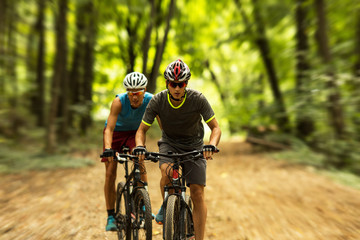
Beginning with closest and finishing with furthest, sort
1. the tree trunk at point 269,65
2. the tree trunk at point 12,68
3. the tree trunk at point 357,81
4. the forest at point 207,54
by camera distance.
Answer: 1. the tree trunk at point 357,81
2. the forest at point 207,54
3. the tree trunk at point 269,65
4. the tree trunk at point 12,68

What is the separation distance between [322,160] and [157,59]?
6.57 m

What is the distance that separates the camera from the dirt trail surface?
434 cm

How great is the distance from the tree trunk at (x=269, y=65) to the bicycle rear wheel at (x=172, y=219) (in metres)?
9.09

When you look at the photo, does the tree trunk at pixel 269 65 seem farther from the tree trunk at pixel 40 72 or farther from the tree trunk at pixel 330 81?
the tree trunk at pixel 40 72

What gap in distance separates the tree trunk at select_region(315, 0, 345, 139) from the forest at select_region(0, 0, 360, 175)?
29mm

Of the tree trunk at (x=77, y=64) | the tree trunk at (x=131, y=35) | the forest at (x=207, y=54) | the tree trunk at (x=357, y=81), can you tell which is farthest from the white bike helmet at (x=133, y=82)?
the tree trunk at (x=131, y=35)

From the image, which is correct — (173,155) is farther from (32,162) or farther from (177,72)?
(32,162)

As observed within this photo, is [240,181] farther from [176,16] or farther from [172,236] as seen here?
[176,16]

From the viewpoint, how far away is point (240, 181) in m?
7.85

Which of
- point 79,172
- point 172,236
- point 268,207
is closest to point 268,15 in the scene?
point 268,207

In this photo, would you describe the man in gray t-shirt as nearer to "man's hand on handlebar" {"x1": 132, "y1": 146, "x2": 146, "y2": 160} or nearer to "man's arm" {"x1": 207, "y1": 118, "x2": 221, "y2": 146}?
"man's arm" {"x1": 207, "y1": 118, "x2": 221, "y2": 146}

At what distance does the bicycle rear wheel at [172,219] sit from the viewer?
2.77m


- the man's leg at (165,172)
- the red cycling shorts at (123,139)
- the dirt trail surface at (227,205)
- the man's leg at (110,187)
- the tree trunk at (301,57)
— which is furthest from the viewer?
the tree trunk at (301,57)

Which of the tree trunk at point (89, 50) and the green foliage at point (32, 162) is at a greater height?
the tree trunk at point (89, 50)
